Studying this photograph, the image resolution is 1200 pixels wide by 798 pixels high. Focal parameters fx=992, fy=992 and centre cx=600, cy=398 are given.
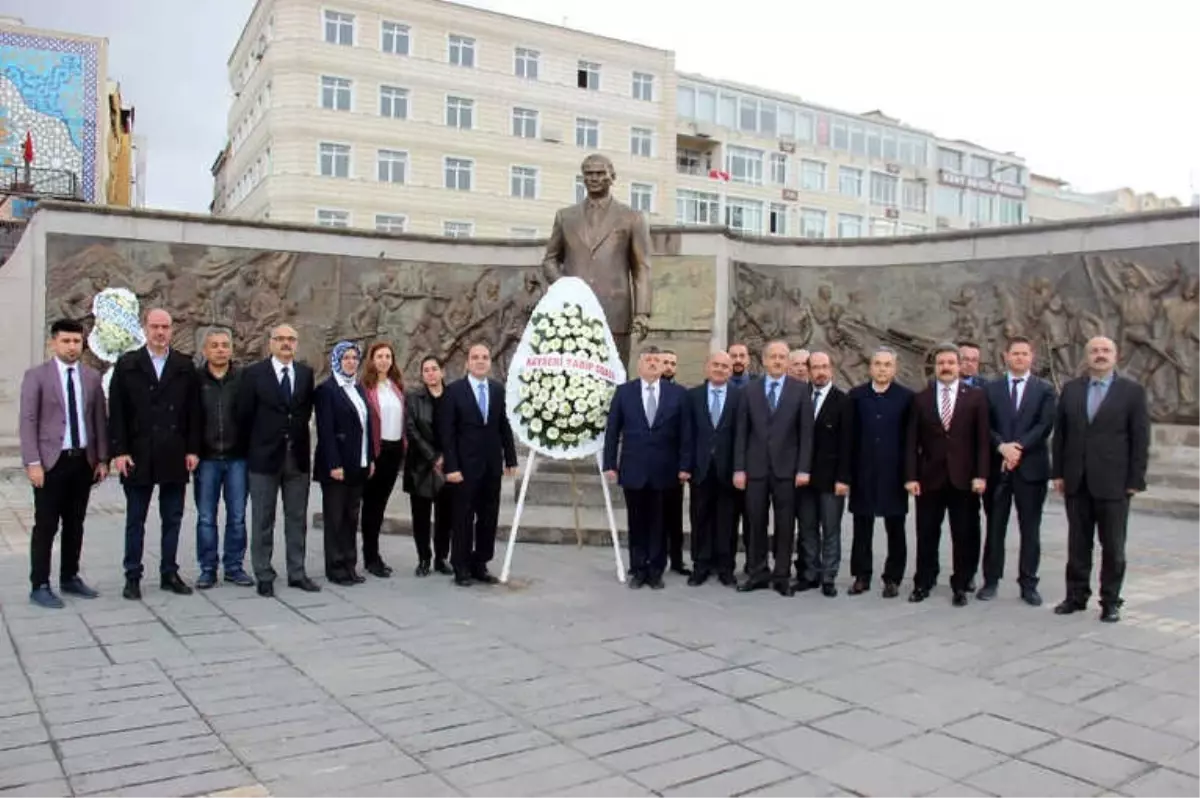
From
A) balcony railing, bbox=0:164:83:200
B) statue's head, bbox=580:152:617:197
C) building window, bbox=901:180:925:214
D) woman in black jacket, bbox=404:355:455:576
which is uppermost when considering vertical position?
building window, bbox=901:180:925:214

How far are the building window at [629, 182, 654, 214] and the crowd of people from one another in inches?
1512

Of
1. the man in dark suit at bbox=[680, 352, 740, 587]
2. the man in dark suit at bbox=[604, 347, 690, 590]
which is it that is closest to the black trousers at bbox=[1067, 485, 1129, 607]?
the man in dark suit at bbox=[680, 352, 740, 587]

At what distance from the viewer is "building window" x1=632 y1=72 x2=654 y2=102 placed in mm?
45625

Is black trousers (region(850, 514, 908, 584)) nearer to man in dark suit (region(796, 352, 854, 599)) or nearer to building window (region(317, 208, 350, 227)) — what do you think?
man in dark suit (region(796, 352, 854, 599))

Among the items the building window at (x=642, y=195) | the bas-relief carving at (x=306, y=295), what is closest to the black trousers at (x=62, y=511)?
the bas-relief carving at (x=306, y=295)

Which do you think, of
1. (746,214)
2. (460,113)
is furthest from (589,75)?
(746,214)

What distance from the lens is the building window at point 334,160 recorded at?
3816 cm

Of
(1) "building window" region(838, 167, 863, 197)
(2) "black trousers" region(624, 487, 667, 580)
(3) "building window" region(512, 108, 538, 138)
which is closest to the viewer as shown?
(2) "black trousers" region(624, 487, 667, 580)

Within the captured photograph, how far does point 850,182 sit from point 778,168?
5.11 m

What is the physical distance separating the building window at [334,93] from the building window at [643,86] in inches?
532

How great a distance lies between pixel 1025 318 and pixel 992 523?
327 inches

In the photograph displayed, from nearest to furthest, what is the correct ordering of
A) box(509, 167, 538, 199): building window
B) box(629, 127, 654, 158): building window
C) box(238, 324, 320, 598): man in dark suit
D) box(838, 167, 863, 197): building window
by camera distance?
box(238, 324, 320, 598): man in dark suit, box(509, 167, 538, 199): building window, box(629, 127, 654, 158): building window, box(838, 167, 863, 197): building window

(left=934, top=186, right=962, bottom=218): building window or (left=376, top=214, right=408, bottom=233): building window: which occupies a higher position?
(left=934, top=186, right=962, bottom=218): building window

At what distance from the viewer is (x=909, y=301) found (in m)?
16.1
